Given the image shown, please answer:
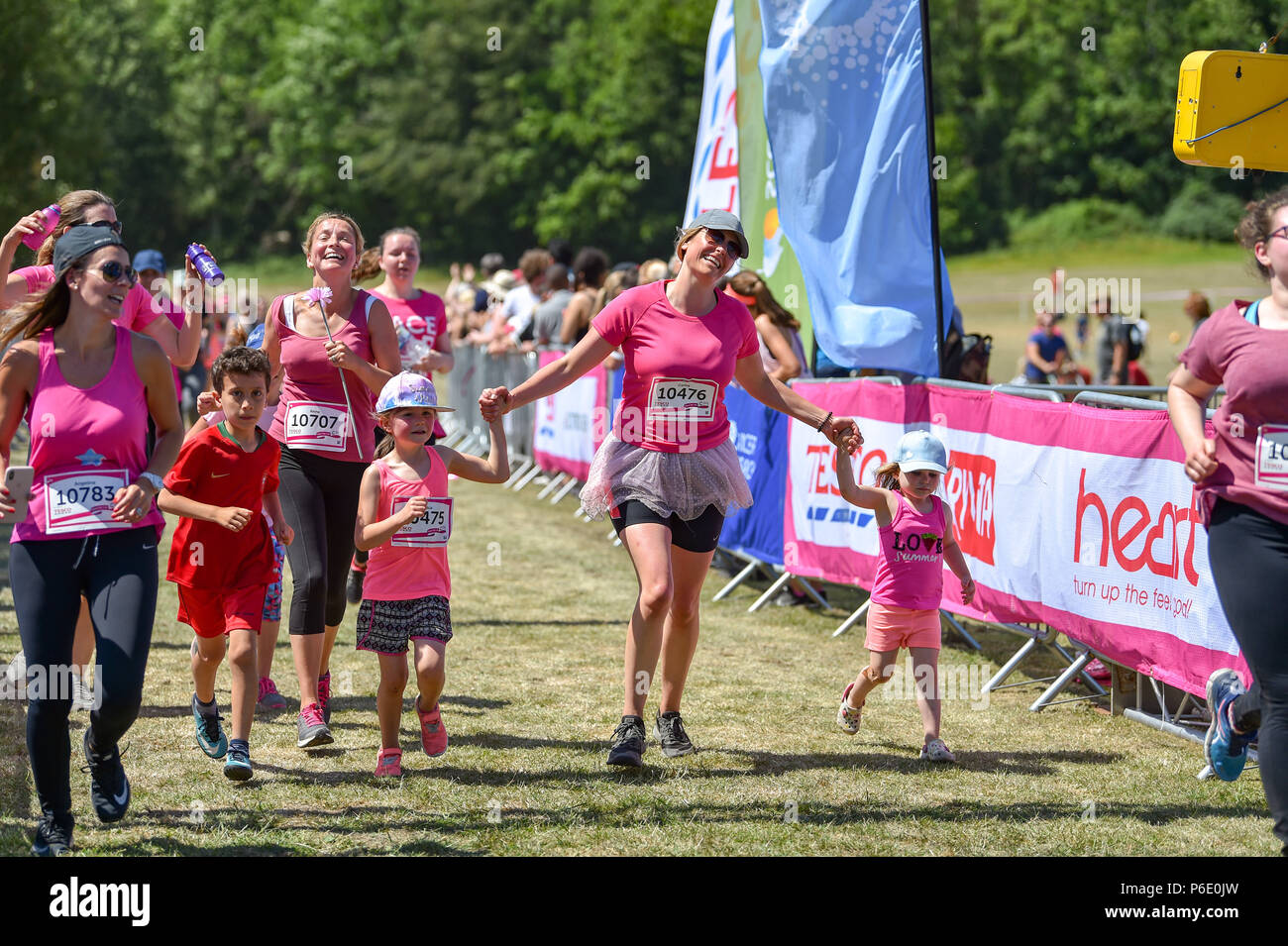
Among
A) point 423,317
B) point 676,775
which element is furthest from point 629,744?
point 423,317

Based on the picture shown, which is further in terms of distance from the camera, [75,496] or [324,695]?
[324,695]

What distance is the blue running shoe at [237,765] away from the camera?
5.91 m

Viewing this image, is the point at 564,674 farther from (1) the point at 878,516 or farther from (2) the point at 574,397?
(2) the point at 574,397

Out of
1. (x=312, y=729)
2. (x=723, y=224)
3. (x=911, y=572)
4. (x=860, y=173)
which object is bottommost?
(x=312, y=729)

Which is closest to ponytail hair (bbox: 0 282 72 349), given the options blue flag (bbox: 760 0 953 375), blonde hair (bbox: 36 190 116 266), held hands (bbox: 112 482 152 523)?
held hands (bbox: 112 482 152 523)

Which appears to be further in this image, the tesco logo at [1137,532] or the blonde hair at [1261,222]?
the tesco logo at [1137,532]

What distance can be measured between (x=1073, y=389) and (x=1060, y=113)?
6739 cm

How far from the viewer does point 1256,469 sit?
4531mm

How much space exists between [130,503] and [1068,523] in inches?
175

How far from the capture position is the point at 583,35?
3012 inches

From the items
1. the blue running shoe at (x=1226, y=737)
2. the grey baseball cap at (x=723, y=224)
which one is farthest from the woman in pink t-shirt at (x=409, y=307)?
the blue running shoe at (x=1226, y=737)

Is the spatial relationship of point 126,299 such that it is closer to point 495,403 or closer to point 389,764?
point 495,403

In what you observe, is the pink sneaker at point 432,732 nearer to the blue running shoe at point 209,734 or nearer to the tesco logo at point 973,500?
the blue running shoe at point 209,734
